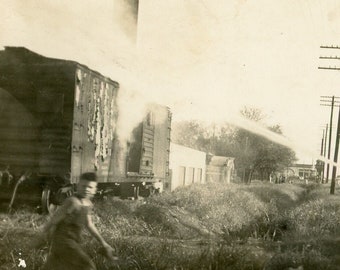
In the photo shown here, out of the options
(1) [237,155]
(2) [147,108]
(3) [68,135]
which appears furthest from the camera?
(1) [237,155]

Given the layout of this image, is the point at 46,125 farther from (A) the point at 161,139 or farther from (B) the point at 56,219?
(A) the point at 161,139

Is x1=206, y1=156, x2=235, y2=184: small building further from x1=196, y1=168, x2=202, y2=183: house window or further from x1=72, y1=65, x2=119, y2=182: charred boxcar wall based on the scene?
x1=72, y1=65, x2=119, y2=182: charred boxcar wall

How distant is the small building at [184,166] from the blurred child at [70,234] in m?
21.3

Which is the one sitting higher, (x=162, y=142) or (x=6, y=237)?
(x=162, y=142)

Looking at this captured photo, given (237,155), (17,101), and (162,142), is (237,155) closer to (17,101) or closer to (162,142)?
(162,142)

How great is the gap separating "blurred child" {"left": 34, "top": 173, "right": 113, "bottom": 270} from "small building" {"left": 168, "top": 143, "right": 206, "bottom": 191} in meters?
21.3

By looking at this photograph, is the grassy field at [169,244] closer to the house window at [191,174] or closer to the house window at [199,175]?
the house window at [191,174]

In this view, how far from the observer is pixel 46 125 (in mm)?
11125

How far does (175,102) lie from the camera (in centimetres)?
2247

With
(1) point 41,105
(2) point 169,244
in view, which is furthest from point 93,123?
(2) point 169,244

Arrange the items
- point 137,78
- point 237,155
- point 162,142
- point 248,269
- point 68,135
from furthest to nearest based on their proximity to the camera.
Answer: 1. point 237,155
2. point 162,142
3. point 137,78
4. point 68,135
5. point 248,269

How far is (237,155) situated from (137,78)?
4775 centimetres

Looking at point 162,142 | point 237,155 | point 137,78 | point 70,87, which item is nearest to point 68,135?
point 70,87

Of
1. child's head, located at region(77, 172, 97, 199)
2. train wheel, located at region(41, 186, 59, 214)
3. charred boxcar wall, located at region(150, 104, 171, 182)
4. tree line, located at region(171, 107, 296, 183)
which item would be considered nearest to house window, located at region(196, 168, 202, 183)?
charred boxcar wall, located at region(150, 104, 171, 182)
